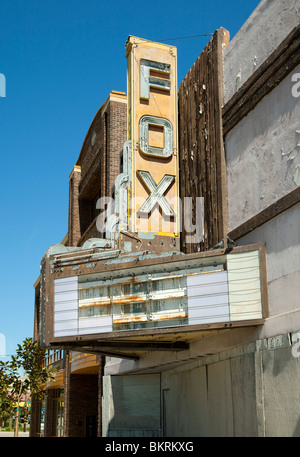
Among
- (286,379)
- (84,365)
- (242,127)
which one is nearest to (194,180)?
(242,127)

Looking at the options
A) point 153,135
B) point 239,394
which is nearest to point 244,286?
point 239,394

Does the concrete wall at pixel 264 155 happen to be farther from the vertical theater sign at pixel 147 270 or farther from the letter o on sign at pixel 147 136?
the letter o on sign at pixel 147 136

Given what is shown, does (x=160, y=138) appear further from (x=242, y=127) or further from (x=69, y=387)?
(x=69, y=387)

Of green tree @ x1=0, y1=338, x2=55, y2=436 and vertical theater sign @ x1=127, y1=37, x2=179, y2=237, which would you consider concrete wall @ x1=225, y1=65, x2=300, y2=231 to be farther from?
green tree @ x1=0, y1=338, x2=55, y2=436

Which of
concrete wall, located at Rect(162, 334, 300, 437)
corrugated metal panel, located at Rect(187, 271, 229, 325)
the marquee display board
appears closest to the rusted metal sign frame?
the marquee display board

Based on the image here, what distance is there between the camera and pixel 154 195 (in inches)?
617

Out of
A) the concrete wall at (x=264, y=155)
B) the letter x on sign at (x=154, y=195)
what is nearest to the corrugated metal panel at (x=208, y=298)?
the concrete wall at (x=264, y=155)

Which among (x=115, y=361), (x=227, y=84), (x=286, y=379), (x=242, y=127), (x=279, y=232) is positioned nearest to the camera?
(x=286, y=379)

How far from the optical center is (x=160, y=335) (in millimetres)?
12602

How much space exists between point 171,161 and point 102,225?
276 inches

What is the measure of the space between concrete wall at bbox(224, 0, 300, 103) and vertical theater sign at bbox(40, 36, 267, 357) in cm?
264

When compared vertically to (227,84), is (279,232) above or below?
below

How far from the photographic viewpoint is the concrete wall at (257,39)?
1162 centimetres
